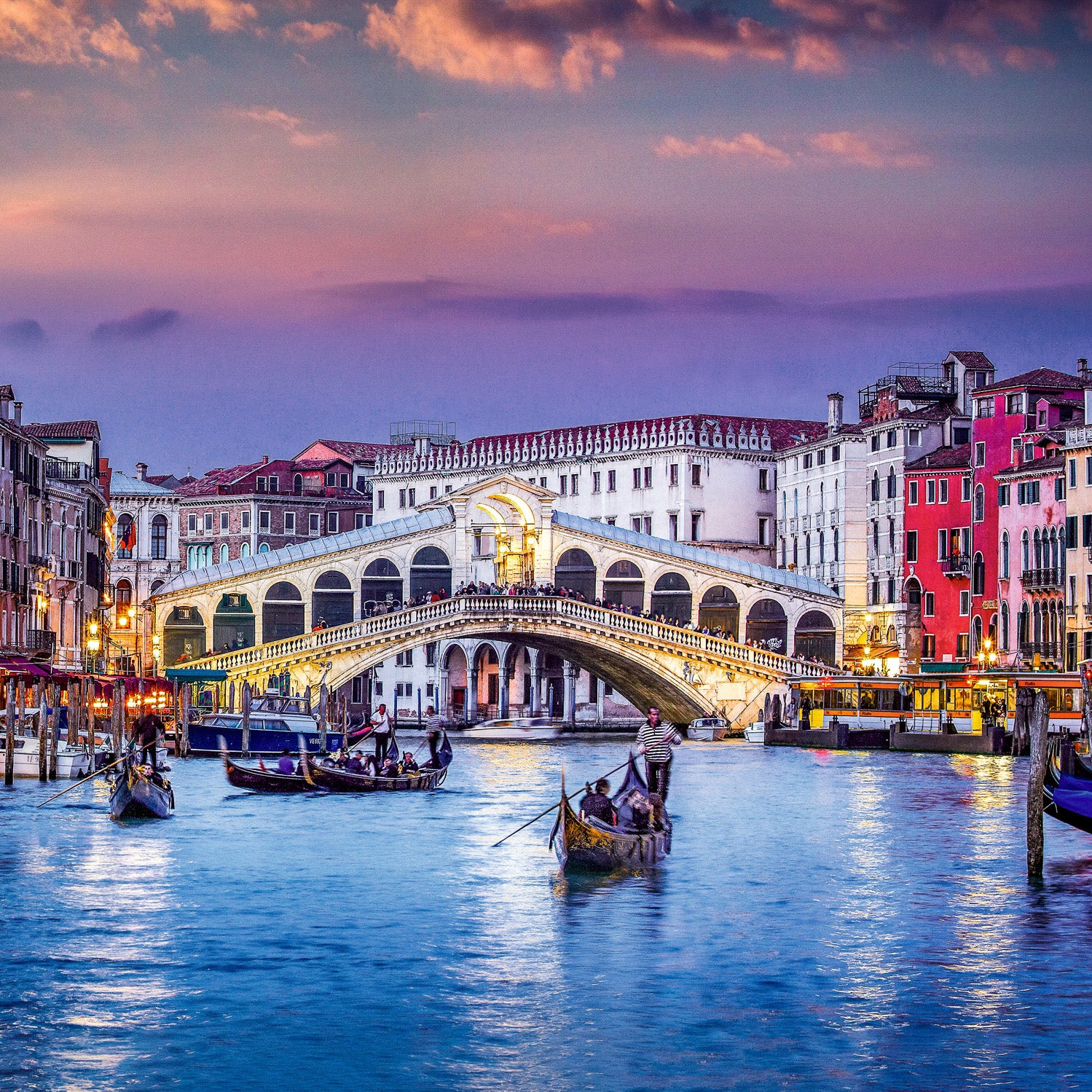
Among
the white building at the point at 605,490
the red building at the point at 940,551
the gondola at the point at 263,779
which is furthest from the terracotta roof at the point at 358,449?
the gondola at the point at 263,779

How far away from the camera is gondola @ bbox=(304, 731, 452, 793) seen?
104 ft

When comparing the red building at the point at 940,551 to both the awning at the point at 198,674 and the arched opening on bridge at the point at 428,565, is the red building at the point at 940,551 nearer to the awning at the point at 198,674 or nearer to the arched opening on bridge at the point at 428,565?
the arched opening on bridge at the point at 428,565

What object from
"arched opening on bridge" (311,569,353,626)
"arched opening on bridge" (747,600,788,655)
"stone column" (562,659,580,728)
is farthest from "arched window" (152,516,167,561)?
"arched opening on bridge" (747,600,788,655)

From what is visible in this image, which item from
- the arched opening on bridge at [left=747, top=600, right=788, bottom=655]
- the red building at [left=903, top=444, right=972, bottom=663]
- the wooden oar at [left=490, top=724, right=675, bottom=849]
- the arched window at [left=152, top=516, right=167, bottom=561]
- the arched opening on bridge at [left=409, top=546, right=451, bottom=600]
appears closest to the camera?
the wooden oar at [left=490, top=724, right=675, bottom=849]

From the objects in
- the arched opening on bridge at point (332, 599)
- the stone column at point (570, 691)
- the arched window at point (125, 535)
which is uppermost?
the arched window at point (125, 535)

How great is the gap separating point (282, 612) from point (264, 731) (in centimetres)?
1421

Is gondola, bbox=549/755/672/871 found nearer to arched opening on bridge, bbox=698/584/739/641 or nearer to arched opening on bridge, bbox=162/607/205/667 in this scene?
arched opening on bridge, bbox=162/607/205/667

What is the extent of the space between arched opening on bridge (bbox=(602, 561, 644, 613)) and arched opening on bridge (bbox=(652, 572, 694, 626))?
0.40 meters

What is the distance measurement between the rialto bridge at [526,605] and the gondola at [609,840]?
2828 cm

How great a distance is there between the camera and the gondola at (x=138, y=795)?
27.4 meters

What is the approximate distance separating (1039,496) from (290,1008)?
3707 centimetres

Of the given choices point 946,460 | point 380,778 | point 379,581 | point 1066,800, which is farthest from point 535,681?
point 1066,800

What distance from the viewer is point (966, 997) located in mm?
15789

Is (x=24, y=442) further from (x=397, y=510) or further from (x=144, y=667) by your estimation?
(x=397, y=510)
